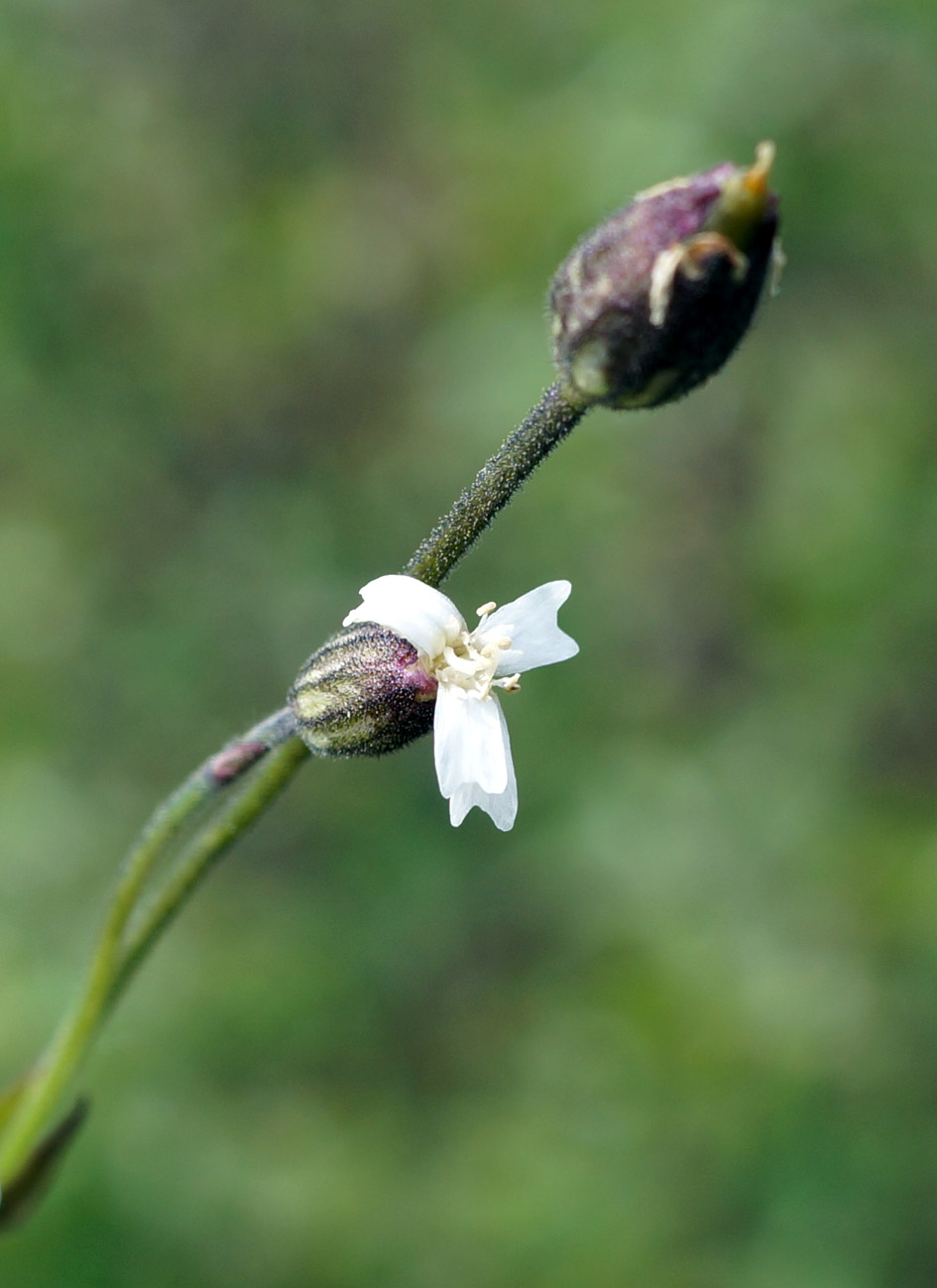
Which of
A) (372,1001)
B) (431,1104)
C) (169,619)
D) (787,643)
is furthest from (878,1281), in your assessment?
(169,619)

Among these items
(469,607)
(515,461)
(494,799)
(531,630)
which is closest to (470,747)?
(494,799)

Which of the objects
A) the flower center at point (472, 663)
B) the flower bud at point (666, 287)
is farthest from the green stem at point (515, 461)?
the flower center at point (472, 663)

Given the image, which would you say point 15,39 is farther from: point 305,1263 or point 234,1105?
point 305,1263

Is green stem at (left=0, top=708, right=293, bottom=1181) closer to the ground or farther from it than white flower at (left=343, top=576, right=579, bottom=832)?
closer to the ground

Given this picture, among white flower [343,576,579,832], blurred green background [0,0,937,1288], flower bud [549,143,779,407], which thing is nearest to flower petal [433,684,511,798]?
white flower [343,576,579,832]

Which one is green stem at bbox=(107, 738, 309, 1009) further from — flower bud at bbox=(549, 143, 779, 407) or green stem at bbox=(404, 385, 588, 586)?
flower bud at bbox=(549, 143, 779, 407)

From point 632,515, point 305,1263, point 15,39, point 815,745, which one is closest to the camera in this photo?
point 305,1263
